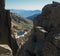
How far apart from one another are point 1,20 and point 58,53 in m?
39.7

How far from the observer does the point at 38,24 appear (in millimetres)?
38844

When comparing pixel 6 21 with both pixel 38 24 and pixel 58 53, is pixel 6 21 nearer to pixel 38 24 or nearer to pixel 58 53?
pixel 38 24

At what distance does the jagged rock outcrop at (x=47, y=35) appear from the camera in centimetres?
2880

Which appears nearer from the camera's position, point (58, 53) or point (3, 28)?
point (58, 53)

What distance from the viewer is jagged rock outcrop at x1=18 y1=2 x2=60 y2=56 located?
28797mm

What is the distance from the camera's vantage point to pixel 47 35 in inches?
1216

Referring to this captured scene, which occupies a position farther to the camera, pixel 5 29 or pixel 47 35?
pixel 5 29

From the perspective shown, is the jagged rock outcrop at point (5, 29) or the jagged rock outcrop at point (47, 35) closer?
the jagged rock outcrop at point (47, 35)

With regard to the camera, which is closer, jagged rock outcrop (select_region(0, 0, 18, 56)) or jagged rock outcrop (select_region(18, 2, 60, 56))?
jagged rock outcrop (select_region(18, 2, 60, 56))

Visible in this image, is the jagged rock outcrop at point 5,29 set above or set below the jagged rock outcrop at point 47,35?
below

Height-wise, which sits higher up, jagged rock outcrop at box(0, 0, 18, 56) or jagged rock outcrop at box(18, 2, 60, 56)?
jagged rock outcrop at box(18, 2, 60, 56)

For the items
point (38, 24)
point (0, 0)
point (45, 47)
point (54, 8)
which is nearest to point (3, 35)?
point (0, 0)

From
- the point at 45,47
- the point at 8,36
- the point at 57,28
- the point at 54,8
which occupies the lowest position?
the point at 8,36

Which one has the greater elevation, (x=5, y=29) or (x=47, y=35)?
(x=47, y=35)
